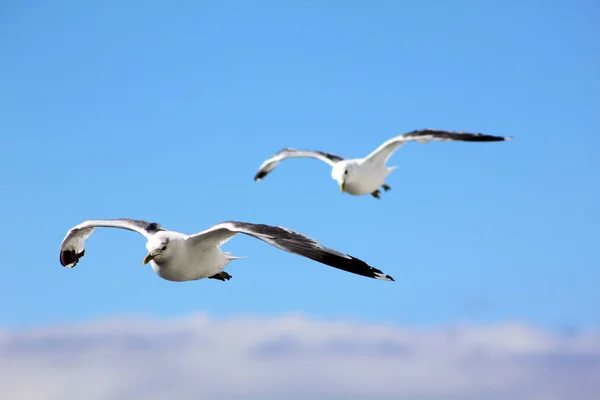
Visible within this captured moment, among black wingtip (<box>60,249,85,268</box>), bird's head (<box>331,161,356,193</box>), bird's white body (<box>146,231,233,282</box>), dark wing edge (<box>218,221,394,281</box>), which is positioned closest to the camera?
dark wing edge (<box>218,221,394,281</box>)

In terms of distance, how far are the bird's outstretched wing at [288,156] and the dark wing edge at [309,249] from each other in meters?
9.15

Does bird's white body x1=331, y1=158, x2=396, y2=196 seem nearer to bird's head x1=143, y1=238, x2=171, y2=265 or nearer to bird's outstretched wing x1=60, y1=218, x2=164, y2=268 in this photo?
bird's outstretched wing x1=60, y1=218, x2=164, y2=268

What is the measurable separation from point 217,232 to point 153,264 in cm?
112

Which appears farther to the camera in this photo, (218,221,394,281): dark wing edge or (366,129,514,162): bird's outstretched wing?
(366,129,514,162): bird's outstretched wing

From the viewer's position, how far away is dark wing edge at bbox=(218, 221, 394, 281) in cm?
861

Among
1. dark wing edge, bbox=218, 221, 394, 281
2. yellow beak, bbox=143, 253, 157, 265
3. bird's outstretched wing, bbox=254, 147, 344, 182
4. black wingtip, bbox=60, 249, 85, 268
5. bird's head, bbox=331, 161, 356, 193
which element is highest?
bird's outstretched wing, bbox=254, 147, 344, 182

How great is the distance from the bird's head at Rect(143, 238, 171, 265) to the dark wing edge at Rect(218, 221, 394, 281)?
5.26 feet

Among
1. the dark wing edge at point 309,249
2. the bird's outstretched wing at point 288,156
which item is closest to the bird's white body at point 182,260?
the dark wing edge at point 309,249

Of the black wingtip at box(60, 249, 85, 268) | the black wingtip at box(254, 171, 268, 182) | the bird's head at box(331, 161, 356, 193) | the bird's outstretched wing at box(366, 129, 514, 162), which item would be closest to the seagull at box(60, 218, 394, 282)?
the black wingtip at box(60, 249, 85, 268)

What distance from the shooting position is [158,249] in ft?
35.5

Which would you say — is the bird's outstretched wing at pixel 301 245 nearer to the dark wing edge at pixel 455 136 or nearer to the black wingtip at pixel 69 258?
the black wingtip at pixel 69 258

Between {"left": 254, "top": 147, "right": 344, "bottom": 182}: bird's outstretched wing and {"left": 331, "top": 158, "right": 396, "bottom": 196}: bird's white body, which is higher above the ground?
{"left": 254, "top": 147, "right": 344, "bottom": 182}: bird's outstretched wing

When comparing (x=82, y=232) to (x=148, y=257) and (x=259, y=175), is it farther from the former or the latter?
(x=259, y=175)

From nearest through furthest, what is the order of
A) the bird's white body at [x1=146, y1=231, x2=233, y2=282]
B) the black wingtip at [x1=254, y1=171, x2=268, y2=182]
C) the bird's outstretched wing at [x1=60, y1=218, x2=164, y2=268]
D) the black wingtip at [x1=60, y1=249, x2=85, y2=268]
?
the bird's white body at [x1=146, y1=231, x2=233, y2=282]
the bird's outstretched wing at [x1=60, y1=218, x2=164, y2=268]
the black wingtip at [x1=60, y1=249, x2=85, y2=268]
the black wingtip at [x1=254, y1=171, x2=268, y2=182]
